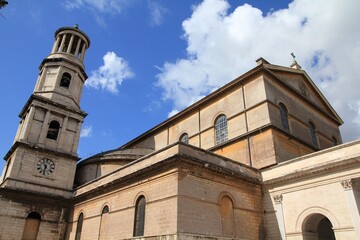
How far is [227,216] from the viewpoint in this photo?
45.2 feet

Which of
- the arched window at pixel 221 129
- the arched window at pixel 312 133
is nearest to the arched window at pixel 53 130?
the arched window at pixel 221 129

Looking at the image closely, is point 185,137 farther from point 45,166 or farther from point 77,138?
point 45,166

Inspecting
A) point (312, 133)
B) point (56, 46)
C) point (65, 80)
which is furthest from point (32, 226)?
point (312, 133)

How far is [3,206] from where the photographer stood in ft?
60.7

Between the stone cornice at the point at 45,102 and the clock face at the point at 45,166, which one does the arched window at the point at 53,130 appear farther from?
the clock face at the point at 45,166

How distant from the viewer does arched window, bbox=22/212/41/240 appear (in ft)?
61.7

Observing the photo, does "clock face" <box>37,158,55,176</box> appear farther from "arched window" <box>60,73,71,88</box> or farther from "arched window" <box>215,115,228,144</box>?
"arched window" <box>215,115,228,144</box>

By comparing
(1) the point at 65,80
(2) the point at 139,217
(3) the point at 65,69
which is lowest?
(2) the point at 139,217

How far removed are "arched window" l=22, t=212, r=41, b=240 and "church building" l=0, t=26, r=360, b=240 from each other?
2.5 inches

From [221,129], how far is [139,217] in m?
8.73

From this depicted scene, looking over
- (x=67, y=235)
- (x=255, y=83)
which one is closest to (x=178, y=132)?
(x=255, y=83)

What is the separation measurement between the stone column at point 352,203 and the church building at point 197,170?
42 mm

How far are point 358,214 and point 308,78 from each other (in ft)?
44.9

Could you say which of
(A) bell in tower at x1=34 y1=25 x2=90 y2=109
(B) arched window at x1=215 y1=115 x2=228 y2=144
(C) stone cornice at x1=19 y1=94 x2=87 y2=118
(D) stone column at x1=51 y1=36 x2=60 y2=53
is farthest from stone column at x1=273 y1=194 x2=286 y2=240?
(D) stone column at x1=51 y1=36 x2=60 y2=53
